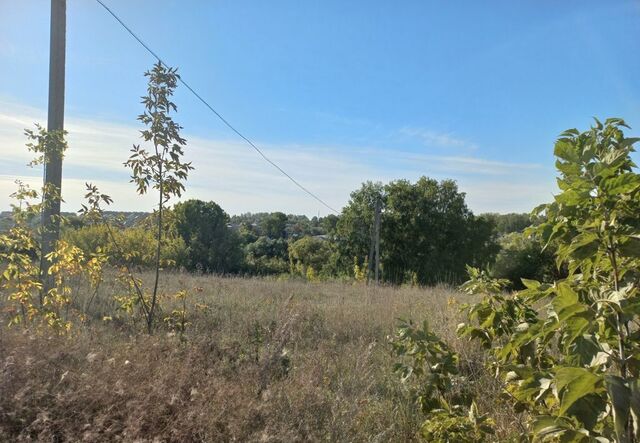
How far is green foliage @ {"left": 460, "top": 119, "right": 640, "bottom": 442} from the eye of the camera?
1261 millimetres

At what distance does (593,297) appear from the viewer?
1572 millimetres

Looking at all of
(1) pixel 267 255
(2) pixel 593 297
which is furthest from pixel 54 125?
(1) pixel 267 255

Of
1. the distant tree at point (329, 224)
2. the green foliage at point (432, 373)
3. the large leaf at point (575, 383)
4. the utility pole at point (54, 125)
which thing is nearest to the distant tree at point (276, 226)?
the distant tree at point (329, 224)

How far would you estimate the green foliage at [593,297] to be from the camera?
1.26 metres

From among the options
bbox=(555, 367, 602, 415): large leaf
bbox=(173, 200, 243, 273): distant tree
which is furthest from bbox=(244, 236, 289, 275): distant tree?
bbox=(555, 367, 602, 415): large leaf

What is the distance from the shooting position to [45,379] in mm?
2934

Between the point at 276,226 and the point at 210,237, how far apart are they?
6.89 m

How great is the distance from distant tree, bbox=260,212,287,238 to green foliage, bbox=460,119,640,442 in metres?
44.2

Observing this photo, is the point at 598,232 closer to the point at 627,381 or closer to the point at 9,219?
the point at 627,381

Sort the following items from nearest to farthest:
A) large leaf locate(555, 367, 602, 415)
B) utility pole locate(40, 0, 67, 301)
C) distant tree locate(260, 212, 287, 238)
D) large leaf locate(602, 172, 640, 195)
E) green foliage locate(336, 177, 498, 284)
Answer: large leaf locate(555, 367, 602, 415)
large leaf locate(602, 172, 640, 195)
utility pole locate(40, 0, 67, 301)
green foliage locate(336, 177, 498, 284)
distant tree locate(260, 212, 287, 238)

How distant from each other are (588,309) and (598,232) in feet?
1.00

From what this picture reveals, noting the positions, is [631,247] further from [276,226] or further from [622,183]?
[276,226]

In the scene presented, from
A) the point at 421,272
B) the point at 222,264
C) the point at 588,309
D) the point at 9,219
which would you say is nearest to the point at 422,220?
the point at 421,272

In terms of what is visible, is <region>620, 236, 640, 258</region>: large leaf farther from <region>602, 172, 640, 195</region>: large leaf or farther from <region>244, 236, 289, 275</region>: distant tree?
<region>244, 236, 289, 275</region>: distant tree
